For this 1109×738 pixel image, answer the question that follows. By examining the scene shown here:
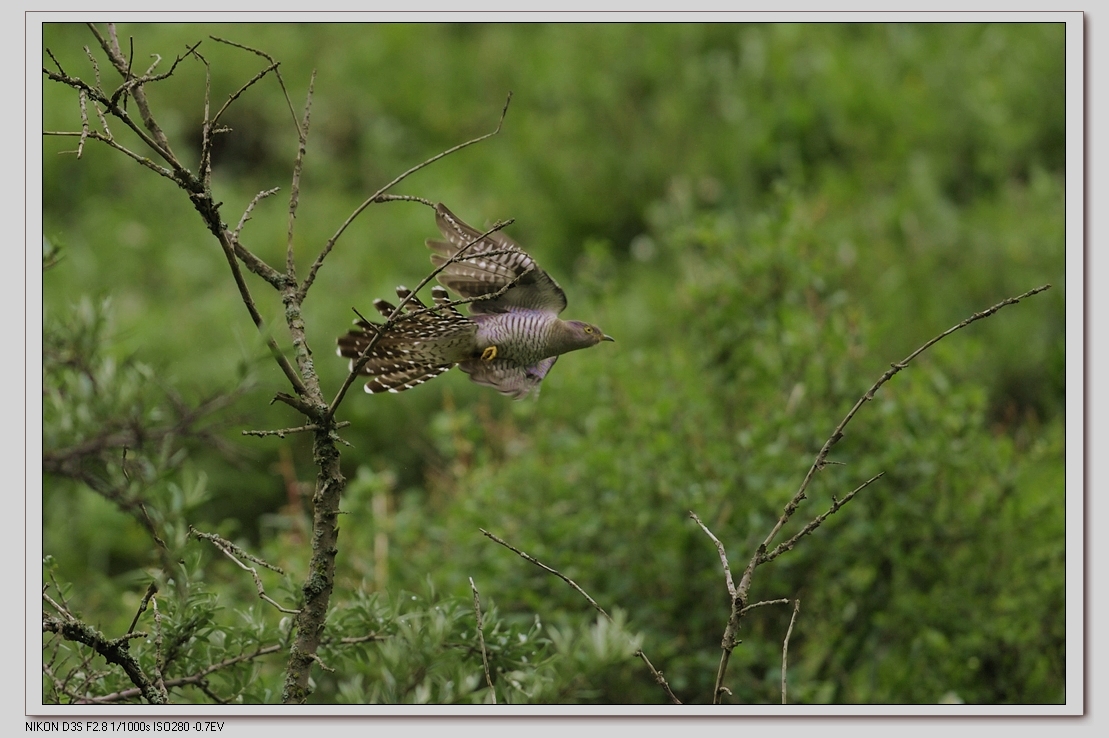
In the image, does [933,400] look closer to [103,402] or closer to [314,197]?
[103,402]

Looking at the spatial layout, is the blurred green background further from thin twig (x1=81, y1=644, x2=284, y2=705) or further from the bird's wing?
the bird's wing

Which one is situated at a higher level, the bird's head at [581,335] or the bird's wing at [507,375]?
the bird's head at [581,335]

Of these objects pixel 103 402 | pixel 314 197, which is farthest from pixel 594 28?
pixel 103 402

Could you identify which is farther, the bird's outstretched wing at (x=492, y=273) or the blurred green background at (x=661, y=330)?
the blurred green background at (x=661, y=330)

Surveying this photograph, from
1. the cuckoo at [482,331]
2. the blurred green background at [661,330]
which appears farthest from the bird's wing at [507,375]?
the blurred green background at [661,330]

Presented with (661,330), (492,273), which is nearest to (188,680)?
(492,273)

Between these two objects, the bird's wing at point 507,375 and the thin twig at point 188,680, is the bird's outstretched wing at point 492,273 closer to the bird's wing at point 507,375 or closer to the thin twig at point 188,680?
the bird's wing at point 507,375
